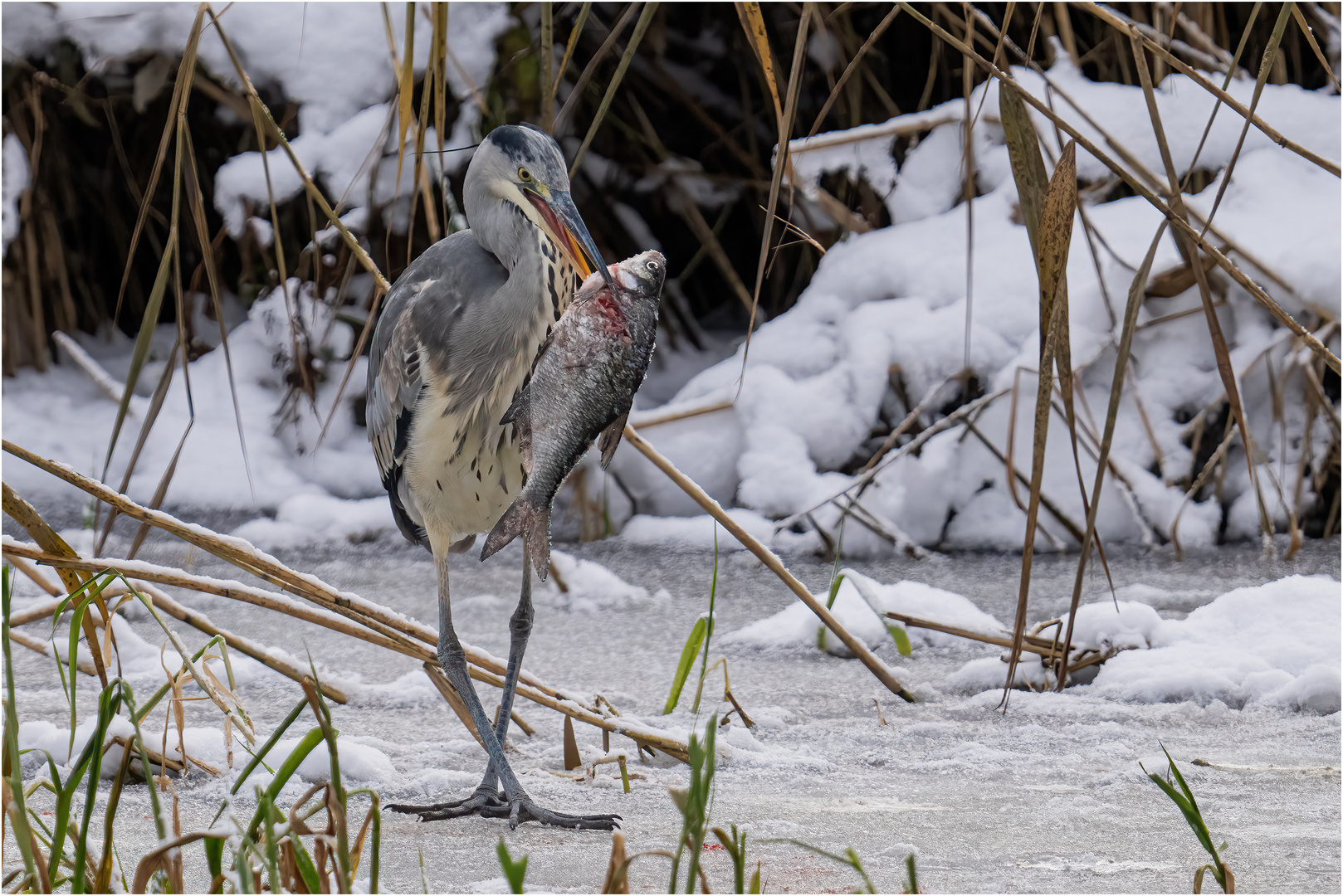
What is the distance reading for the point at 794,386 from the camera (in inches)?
113

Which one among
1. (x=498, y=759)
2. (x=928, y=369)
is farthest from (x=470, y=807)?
(x=928, y=369)

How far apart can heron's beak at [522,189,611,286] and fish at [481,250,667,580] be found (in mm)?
96

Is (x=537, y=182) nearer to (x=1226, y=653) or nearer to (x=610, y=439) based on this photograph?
(x=610, y=439)

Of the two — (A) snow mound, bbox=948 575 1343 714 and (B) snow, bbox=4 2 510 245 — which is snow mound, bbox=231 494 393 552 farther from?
(A) snow mound, bbox=948 575 1343 714

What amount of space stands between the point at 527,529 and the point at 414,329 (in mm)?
467

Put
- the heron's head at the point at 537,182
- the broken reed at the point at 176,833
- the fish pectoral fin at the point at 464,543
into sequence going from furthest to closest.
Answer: the fish pectoral fin at the point at 464,543 < the heron's head at the point at 537,182 < the broken reed at the point at 176,833

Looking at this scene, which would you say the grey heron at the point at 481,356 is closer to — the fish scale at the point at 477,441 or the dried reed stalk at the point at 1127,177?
the fish scale at the point at 477,441

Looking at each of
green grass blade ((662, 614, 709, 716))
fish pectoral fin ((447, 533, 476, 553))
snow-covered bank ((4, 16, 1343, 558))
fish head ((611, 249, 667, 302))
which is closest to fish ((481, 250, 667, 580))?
fish head ((611, 249, 667, 302))

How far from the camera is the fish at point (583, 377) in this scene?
1.13 m

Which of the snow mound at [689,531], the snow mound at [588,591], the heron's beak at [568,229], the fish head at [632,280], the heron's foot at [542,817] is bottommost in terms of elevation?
the heron's foot at [542,817]

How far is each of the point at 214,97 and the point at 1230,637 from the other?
2572 mm

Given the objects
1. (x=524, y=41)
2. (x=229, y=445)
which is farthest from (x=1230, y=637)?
(x=229, y=445)

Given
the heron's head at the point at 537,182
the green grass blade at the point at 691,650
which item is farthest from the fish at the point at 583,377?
the green grass blade at the point at 691,650

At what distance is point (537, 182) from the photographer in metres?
1.37
